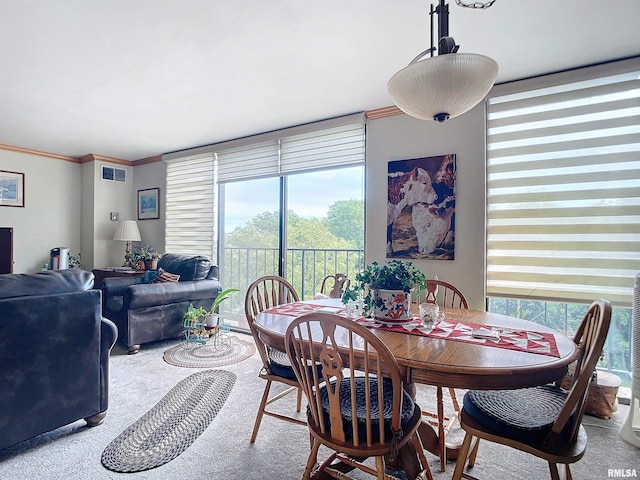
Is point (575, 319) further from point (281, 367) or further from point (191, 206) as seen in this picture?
A: point (191, 206)

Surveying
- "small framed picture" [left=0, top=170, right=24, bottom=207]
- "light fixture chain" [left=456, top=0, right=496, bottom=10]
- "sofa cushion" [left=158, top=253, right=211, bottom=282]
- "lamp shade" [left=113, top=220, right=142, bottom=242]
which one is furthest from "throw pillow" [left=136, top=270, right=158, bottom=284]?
"light fixture chain" [left=456, top=0, right=496, bottom=10]

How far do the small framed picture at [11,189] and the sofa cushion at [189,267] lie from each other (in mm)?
2338

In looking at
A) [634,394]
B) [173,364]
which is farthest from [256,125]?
[634,394]

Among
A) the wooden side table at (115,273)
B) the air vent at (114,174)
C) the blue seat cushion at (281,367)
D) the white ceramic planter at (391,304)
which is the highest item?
the air vent at (114,174)

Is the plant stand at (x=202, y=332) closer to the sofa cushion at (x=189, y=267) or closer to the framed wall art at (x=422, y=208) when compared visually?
the sofa cushion at (x=189, y=267)

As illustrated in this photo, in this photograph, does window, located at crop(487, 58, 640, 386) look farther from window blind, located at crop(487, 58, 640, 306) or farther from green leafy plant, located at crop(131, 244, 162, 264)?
green leafy plant, located at crop(131, 244, 162, 264)

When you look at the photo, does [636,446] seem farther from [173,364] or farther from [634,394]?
[173,364]

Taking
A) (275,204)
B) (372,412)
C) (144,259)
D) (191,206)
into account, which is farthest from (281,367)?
(144,259)

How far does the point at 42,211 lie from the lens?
5.07 metres

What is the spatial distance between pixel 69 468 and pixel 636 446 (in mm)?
2961

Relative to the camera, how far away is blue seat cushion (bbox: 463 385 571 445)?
4.14 feet

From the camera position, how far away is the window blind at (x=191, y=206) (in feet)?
15.5

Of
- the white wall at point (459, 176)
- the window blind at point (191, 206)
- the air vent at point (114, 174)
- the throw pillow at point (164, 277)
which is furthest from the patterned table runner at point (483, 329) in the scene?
the air vent at point (114, 174)

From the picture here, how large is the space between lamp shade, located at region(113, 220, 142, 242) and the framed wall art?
152 inches
